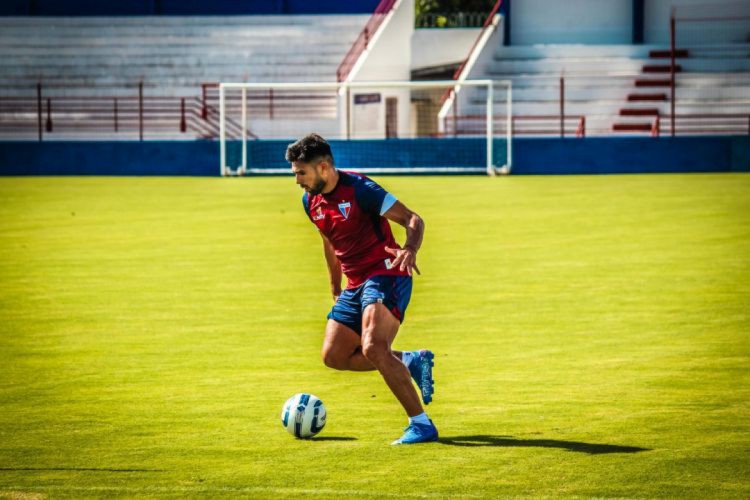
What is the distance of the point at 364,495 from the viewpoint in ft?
19.9

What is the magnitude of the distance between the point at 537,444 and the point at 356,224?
→ 162 centimetres

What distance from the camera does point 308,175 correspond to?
23.8 ft

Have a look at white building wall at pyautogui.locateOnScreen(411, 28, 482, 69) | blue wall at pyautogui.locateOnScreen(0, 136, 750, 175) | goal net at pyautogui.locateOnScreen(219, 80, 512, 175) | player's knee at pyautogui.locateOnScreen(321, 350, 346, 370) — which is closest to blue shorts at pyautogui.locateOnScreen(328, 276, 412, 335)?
player's knee at pyautogui.locateOnScreen(321, 350, 346, 370)

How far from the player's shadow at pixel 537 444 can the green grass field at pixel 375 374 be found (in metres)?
0.02

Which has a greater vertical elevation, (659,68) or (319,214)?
(659,68)

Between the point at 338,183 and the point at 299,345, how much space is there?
3297 mm

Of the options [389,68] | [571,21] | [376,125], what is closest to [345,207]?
[376,125]

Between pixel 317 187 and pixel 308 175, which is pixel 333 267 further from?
pixel 308 175

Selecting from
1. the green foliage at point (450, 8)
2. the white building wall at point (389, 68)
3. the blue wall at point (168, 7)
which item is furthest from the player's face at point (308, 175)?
the green foliage at point (450, 8)

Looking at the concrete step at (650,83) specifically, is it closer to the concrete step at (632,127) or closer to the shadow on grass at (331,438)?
the concrete step at (632,127)

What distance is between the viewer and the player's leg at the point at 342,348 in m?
7.56

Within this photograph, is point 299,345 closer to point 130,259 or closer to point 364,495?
point 364,495

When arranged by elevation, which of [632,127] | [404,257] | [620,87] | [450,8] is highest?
[450,8]

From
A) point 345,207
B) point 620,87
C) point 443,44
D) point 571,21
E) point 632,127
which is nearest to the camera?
point 345,207
